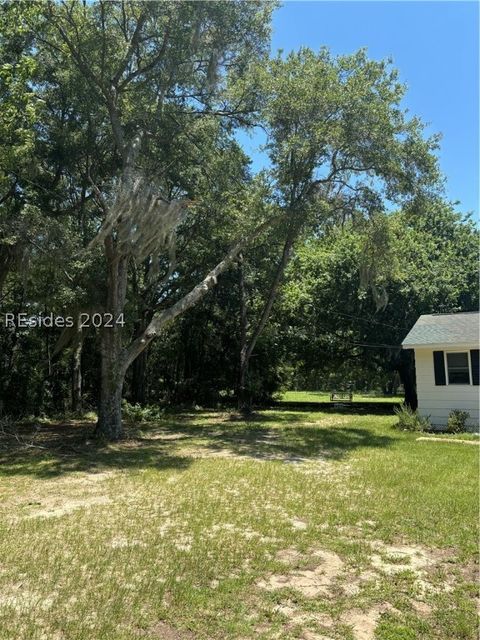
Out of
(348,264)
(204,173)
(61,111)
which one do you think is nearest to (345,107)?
(204,173)

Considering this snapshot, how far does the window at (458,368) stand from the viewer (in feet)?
42.4

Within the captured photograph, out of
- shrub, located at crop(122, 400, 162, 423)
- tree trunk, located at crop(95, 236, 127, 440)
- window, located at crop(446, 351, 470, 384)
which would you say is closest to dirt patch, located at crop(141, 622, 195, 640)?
tree trunk, located at crop(95, 236, 127, 440)

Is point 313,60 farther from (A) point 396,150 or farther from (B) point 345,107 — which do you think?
(A) point 396,150

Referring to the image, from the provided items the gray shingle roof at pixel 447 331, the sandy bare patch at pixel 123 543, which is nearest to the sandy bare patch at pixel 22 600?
the sandy bare patch at pixel 123 543

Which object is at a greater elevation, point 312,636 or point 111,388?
point 111,388

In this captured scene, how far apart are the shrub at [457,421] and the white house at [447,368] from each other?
0.29 meters

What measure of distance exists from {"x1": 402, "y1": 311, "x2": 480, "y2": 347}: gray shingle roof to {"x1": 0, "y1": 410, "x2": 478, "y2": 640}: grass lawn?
4276mm

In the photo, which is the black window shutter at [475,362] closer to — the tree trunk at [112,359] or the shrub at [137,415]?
the tree trunk at [112,359]

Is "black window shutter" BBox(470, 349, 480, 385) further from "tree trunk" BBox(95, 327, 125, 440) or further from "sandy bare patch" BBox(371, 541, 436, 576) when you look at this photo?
"sandy bare patch" BBox(371, 541, 436, 576)

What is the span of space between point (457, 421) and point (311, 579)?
32.0 feet

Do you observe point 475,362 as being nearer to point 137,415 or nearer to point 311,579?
point 137,415

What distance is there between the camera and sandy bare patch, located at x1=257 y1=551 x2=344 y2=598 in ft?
12.2

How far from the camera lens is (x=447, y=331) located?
13.4 metres

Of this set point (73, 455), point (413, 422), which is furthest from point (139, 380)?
point (413, 422)
